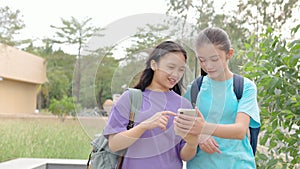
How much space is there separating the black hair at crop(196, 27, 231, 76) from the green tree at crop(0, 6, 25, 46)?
9.81m

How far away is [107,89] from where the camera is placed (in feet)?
3.81

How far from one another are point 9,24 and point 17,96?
4436 mm

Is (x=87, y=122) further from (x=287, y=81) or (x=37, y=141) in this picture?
(x=37, y=141)

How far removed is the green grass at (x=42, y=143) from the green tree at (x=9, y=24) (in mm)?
3822

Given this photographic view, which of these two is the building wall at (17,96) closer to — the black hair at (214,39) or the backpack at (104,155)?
the backpack at (104,155)

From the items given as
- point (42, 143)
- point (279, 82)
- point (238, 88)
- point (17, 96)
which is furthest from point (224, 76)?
point (17, 96)

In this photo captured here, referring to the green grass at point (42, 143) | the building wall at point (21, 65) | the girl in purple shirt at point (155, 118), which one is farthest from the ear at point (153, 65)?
the building wall at point (21, 65)

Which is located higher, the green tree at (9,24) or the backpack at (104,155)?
the green tree at (9,24)

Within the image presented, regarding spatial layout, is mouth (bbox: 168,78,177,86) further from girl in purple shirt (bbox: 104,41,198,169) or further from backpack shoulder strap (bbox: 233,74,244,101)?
backpack shoulder strap (bbox: 233,74,244,101)

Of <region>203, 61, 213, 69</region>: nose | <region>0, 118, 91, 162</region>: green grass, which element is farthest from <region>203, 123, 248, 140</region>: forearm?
<region>0, 118, 91, 162</region>: green grass

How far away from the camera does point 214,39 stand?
1.20 m

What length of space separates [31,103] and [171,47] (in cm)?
1555

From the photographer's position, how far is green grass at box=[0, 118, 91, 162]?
19.8 ft

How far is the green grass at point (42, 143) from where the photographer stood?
603 centimetres
